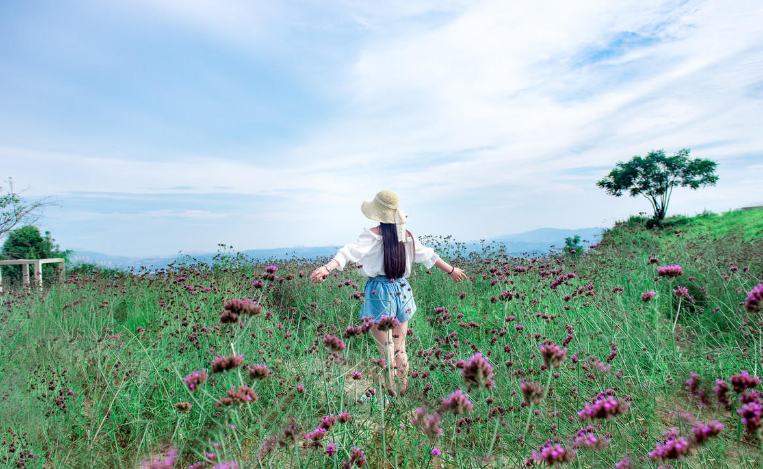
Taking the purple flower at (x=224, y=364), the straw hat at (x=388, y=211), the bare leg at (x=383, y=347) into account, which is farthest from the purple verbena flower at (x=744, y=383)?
the straw hat at (x=388, y=211)

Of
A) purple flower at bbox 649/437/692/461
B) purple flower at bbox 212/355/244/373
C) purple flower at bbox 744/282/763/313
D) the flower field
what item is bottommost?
the flower field

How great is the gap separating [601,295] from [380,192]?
8.75ft

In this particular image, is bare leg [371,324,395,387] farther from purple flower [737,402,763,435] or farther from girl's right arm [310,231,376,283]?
purple flower [737,402,763,435]

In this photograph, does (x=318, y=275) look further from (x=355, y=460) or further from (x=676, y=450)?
(x=676, y=450)

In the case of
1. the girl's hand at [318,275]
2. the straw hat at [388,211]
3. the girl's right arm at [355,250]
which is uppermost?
the straw hat at [388,211]

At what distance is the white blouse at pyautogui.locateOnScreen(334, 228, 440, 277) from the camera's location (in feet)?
12.9

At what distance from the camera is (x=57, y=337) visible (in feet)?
15.1

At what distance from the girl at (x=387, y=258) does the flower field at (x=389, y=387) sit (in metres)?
0.23

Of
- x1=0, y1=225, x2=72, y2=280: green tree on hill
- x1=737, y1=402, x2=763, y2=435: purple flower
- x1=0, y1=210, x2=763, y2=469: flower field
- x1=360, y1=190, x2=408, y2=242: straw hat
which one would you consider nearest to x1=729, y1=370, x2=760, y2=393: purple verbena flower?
x1=0, y1=210, x2=763, y2=469: flower field

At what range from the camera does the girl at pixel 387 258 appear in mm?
3906

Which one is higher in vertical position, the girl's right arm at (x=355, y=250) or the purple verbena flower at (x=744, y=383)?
the girl's right arm at (x=355, y=250)

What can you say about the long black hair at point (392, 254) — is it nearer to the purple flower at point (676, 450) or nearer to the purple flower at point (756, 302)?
the purple flower at point (756, 302)

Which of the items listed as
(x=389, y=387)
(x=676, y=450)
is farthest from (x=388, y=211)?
(x=676, y=450)

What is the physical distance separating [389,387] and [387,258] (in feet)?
5.03
